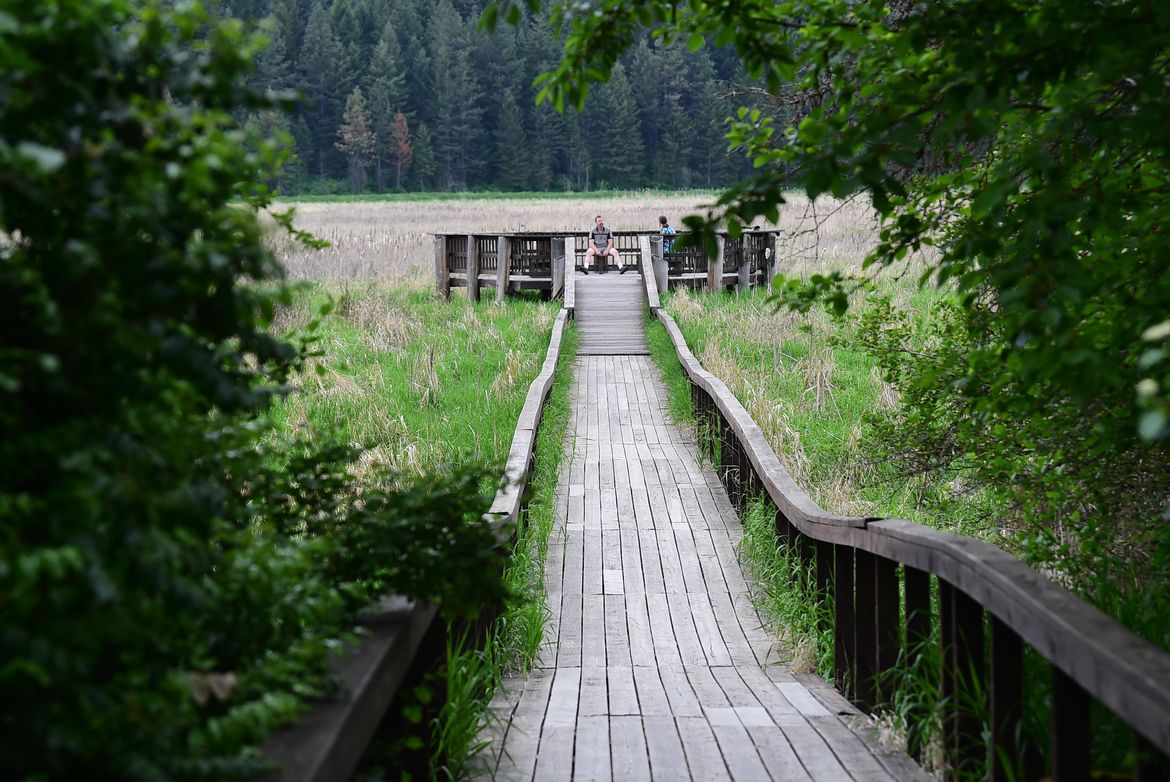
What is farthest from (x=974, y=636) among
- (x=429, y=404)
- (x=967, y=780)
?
(x=429, y=404)

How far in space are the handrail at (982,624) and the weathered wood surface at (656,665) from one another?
1.28 feet

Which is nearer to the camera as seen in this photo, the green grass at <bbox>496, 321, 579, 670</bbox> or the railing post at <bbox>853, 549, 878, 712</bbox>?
the railing post at <bbox>853, 549, 878, 712</bbox>

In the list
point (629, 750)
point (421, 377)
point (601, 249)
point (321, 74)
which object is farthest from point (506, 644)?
point (321, 74)

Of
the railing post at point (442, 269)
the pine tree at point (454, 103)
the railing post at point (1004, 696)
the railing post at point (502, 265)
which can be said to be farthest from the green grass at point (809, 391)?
the pine tree at point (454, 103)

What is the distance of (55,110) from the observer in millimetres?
1703

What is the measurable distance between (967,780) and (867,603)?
4.11 feet

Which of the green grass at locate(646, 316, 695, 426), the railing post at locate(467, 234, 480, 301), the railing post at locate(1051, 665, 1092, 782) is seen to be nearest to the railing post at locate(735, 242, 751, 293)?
the green grass at locate(646, 316, 695, 426)

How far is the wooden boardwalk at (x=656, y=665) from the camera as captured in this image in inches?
153

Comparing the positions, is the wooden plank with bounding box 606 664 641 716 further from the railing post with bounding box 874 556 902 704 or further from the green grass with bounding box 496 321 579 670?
the railing post with bounding box 874 556 902 704

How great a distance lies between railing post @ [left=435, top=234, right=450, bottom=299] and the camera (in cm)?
2216

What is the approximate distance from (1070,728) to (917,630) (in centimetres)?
148

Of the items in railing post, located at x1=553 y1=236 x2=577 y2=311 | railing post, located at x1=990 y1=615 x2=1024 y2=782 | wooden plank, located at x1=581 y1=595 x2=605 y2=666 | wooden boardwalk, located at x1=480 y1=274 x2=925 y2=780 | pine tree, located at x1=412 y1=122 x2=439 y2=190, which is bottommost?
wooden plank, located at x1=581 y1=595 x2=605 y2=666

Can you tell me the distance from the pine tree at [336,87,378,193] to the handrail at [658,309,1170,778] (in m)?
87.4

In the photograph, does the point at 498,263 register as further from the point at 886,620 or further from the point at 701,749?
the point at 701,749
